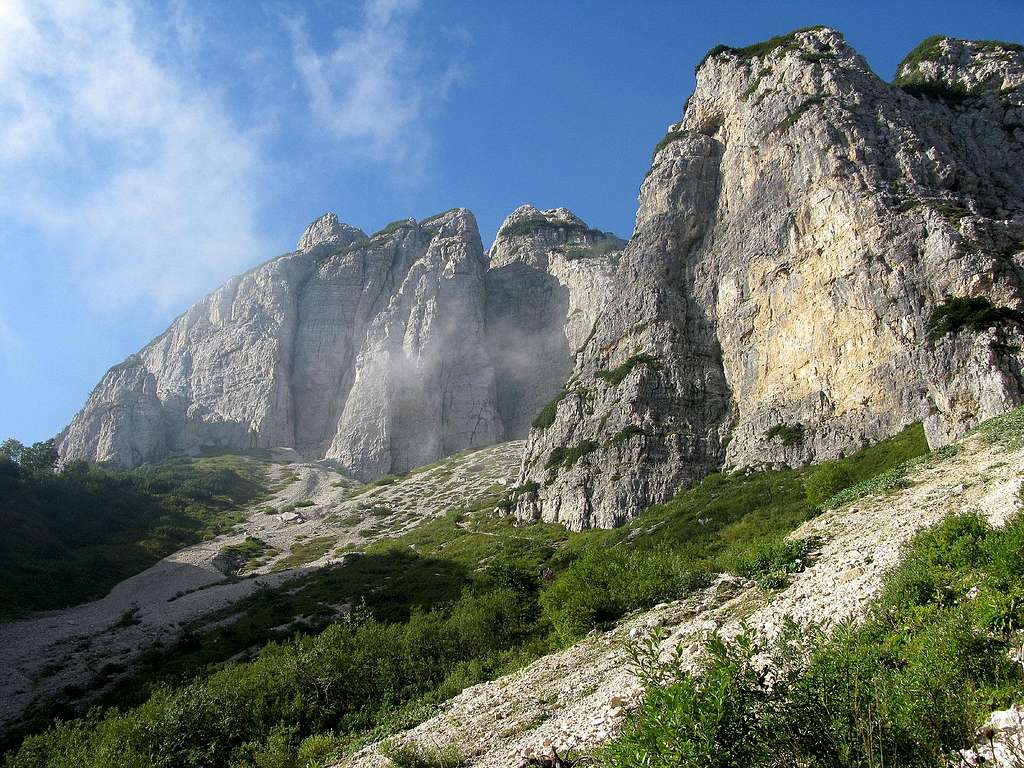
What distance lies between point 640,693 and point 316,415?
494ft

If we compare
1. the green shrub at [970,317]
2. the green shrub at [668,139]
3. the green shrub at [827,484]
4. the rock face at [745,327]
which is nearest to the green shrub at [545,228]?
the rock face at [745,327]

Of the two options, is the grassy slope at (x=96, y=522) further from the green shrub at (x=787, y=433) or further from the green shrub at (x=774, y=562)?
the green shrub at (x=787, y=433)

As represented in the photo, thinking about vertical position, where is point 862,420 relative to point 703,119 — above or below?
below

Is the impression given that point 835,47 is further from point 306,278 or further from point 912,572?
point 306,278

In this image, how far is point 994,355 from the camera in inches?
1478

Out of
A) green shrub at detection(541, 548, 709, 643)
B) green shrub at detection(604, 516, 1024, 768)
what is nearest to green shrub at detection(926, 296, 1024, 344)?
green shrub at detection(541, 548, 709, 643)

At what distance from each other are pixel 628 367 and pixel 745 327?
15.7 metres

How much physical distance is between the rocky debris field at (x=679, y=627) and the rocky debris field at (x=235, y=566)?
92.3ft

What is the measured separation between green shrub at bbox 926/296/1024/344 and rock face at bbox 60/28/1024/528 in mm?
224

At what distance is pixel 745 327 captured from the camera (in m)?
69.6

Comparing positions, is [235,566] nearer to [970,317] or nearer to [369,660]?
[369,660]

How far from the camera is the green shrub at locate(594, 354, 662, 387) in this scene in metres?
74.6

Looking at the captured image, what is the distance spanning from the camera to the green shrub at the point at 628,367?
245ft

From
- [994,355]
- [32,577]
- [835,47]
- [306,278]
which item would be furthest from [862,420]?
[306,278]
